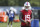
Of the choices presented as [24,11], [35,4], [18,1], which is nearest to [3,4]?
[18,1]

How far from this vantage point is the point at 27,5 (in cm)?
474

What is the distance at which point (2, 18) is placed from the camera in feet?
41.7

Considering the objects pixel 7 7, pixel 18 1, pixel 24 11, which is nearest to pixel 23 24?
pixel 24 11

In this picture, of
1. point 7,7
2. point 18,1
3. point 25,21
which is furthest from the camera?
Result: point 7,7

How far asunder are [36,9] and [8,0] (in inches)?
115

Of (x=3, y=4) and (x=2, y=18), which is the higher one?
(x=3, y=4)

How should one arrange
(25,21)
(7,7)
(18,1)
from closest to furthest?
(25,21) → (18,1) → (7,7)

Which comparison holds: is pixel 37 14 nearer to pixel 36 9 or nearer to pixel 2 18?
pixel 36 9

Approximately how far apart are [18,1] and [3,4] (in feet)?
4.22

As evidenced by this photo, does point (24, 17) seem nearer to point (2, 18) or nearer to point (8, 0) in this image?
point (8, 0)

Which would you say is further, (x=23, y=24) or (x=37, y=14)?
(x=37, y=14)

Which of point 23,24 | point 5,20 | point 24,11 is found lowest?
point 5,20

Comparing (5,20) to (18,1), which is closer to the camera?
→ (18,1)

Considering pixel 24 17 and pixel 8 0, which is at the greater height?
pixel 8 0
